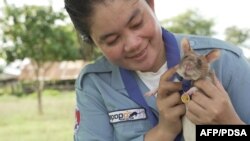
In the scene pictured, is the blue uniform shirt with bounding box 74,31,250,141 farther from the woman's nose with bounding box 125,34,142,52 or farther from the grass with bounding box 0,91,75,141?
the grass with bounding box 0,91,75,141

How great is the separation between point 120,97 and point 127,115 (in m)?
0.06

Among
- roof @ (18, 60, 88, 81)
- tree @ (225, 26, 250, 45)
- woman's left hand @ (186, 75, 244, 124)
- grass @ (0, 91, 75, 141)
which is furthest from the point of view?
roof @ (18, 60, 88, 81)

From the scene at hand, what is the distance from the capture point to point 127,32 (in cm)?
132

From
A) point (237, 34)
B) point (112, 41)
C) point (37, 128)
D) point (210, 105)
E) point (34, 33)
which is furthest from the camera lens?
point (237, 34)

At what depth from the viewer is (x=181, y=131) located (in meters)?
1.38

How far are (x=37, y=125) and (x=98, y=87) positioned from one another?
9.66 m

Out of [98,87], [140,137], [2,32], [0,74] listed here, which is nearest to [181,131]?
[140,137]

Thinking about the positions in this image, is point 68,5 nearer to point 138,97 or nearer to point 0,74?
point 138,97

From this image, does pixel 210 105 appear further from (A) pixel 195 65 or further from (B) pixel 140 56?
(B) pixel 140 56

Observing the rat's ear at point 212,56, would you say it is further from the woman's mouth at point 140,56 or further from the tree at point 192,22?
the tree at point 192,22

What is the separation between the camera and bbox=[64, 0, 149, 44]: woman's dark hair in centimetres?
135

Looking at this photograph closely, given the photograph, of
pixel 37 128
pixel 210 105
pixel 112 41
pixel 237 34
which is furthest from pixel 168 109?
pixel 237 34

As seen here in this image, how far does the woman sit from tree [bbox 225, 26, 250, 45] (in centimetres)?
2879

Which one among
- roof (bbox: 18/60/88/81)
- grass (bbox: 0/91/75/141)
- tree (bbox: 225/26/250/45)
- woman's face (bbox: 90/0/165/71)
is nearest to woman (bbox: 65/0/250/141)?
woman's face (bbox: 90/0/165/71)
